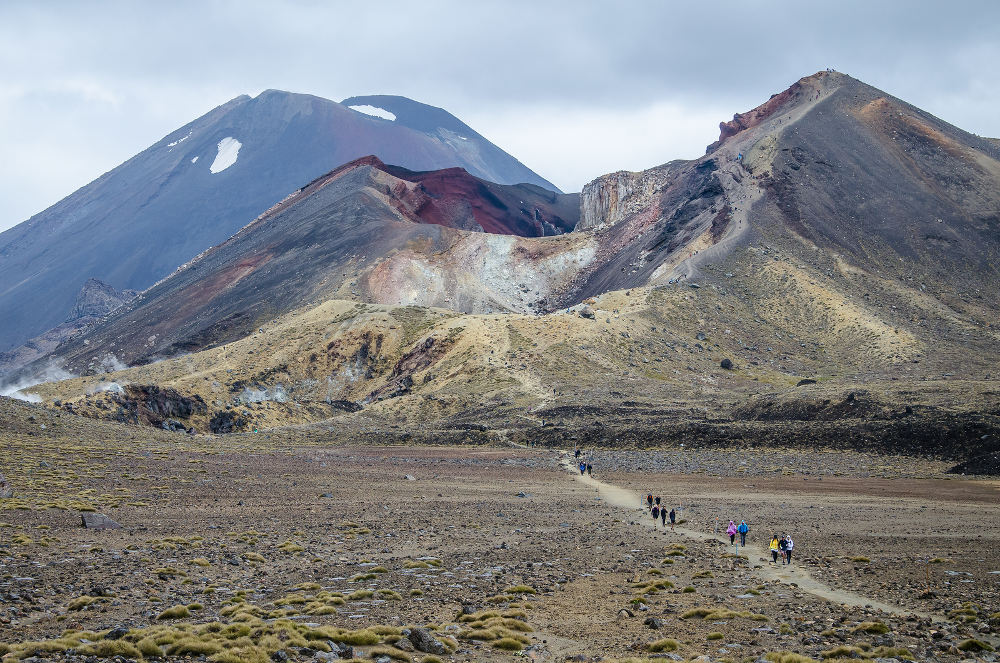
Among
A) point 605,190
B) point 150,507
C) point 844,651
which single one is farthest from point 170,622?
point 605,190

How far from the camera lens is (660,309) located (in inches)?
3433

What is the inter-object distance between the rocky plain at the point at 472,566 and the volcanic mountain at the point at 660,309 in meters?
19.4

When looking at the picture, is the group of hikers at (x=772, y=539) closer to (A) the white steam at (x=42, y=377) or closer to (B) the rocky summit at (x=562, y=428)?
(B) the rocky summit at (x=562, y=428)

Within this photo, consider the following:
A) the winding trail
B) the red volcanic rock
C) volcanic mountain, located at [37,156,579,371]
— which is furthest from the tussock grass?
the red volcanic rock

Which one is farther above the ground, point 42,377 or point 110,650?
point 42,377

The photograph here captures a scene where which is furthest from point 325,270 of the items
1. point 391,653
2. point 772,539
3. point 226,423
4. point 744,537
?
point 391,653

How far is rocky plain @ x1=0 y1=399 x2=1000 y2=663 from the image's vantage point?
47.7 feet

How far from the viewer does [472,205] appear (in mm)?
171500

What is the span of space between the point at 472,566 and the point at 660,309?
67.9 meters

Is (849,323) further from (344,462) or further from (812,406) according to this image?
(344,462)

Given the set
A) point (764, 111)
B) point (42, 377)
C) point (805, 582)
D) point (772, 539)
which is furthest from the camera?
point (764, 111)

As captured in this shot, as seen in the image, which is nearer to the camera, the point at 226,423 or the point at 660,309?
the point at 226,423

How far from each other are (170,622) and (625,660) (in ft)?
27.4

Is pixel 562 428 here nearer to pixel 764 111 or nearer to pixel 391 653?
pixel 391 653
